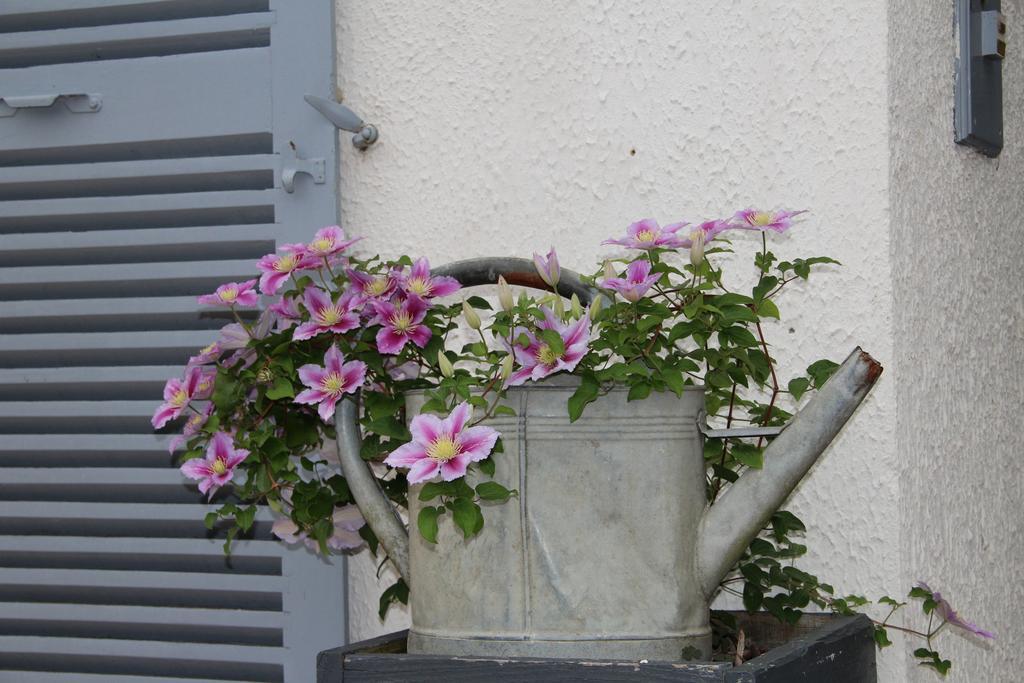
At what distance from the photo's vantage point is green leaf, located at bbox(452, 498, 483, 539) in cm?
100

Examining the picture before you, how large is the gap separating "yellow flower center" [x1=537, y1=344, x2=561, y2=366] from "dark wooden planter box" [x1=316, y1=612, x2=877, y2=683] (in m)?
0.24

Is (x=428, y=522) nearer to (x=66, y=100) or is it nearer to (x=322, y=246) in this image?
(x=322, y=246)

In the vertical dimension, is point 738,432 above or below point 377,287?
below

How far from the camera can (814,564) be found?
131 centimetres

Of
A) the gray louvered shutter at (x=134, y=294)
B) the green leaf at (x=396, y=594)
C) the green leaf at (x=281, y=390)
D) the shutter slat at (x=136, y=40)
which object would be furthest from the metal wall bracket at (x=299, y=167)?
the green leaf at (x=396, y=594)

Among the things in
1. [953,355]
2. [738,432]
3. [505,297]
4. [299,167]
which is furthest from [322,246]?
[953,355]

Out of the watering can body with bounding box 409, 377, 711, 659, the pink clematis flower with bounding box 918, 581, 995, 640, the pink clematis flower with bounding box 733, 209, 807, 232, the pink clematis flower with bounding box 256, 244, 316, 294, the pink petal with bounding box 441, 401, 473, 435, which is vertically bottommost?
the pink clematis flower with bounding box 918, 581, 995, 640

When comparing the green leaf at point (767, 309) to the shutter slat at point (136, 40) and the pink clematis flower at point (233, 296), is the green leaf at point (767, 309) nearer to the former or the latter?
the pink clematis flower at point (233, 296)

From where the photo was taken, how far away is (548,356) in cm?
102

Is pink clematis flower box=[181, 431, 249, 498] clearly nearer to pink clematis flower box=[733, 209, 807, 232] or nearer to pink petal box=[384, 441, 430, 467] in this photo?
pink petal box=[384, 441, 430, 467]

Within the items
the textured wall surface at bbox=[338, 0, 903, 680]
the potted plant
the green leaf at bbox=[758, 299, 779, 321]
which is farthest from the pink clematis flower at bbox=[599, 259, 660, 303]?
the textured wall surface at bbox=[338, 0, 903, 680]

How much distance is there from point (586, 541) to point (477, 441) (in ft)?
0.41

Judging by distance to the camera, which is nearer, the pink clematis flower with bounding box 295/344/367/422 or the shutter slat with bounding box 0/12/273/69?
the pink clematis flower with bounding box 295/344/367/422

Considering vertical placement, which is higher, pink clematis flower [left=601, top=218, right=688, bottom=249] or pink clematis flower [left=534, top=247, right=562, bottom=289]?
pink clematis flower [left=601, top=218, right=688, bottom=249]
